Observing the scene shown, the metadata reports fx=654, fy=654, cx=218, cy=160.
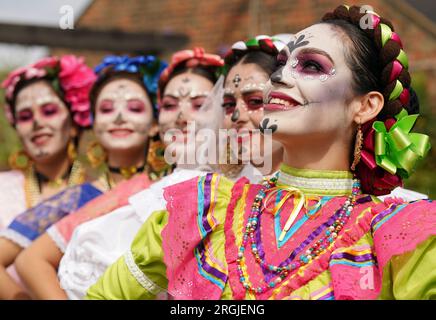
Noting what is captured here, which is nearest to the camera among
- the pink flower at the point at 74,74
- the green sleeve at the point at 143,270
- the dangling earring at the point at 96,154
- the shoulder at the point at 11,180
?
the green sleeve at the point at 143,270

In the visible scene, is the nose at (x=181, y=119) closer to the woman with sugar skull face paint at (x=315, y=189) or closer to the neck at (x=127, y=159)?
the neck at (x=127, y=159)

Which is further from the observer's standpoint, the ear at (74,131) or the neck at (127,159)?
the ear at (74,131)

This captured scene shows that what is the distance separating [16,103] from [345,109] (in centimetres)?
253

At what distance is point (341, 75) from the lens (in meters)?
1.90

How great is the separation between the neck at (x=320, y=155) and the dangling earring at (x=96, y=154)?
1.88m

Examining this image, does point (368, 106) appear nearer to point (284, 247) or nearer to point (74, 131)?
point (284, 247)

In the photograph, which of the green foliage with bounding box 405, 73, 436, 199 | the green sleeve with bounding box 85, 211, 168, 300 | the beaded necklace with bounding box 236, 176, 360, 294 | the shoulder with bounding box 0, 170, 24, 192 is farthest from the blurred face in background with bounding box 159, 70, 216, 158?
the green foliage with bounding box 405, 73, 436, 199

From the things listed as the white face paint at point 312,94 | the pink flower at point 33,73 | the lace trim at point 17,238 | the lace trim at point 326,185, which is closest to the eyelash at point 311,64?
the white face paint at point 312,94

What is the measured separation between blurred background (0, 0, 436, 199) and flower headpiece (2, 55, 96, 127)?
1.71 meters

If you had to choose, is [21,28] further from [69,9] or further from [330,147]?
[330,147]

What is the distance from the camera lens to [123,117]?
3.36 meters

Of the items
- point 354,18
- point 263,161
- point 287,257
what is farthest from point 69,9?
point 287,257

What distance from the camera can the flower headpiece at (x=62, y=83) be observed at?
3.92 meters

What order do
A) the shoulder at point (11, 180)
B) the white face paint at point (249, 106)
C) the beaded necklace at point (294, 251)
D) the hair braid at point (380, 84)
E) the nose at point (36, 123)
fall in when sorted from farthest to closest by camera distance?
the shoulder at point (11, 180) → the nose at point (36, 123) → the white face paint at point (249, 106) → the hair braid at point (380, 84) → the beaded necklace at point (294, 251)
